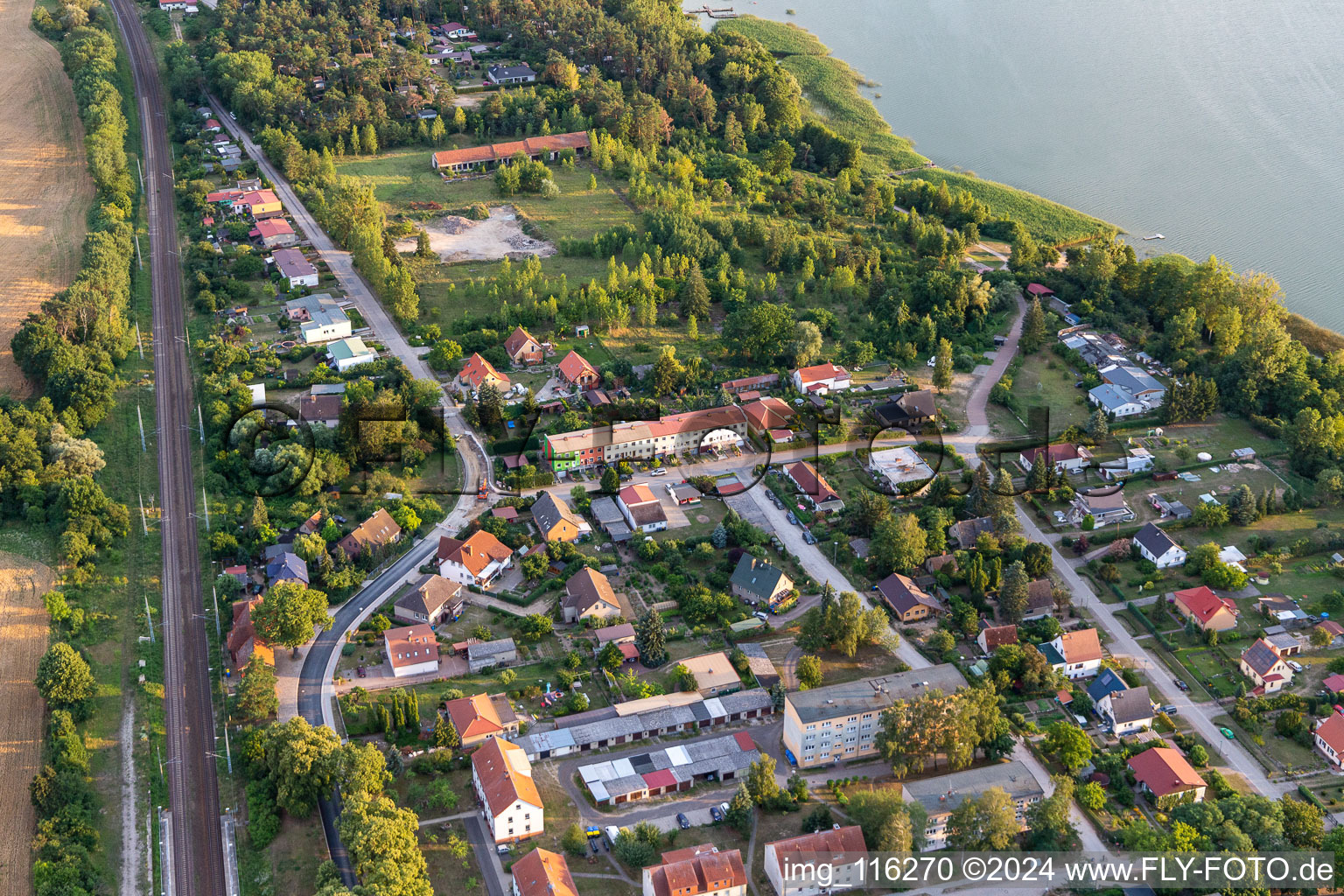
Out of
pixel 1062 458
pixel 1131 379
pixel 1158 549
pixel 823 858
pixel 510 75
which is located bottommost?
pixel 823 858

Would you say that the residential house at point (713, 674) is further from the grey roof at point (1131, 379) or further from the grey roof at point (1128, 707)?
the grey roof at point (1131, 379)

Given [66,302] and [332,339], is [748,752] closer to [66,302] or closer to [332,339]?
[332,339]

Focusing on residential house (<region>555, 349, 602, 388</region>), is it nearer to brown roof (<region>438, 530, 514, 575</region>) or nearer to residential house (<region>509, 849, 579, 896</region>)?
brown roof (<region>438, 530, 514, 575</region>)

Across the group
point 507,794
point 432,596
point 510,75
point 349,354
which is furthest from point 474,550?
point 510,75

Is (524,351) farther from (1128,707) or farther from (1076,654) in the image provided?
(1128,707)

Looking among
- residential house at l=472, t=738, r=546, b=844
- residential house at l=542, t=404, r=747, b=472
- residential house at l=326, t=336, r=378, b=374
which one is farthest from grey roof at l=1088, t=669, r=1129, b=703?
residential house at l=326, t=336, r=378, b=374

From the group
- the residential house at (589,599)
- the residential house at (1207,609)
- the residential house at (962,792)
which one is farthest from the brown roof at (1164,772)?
the residential house at (589,599)
